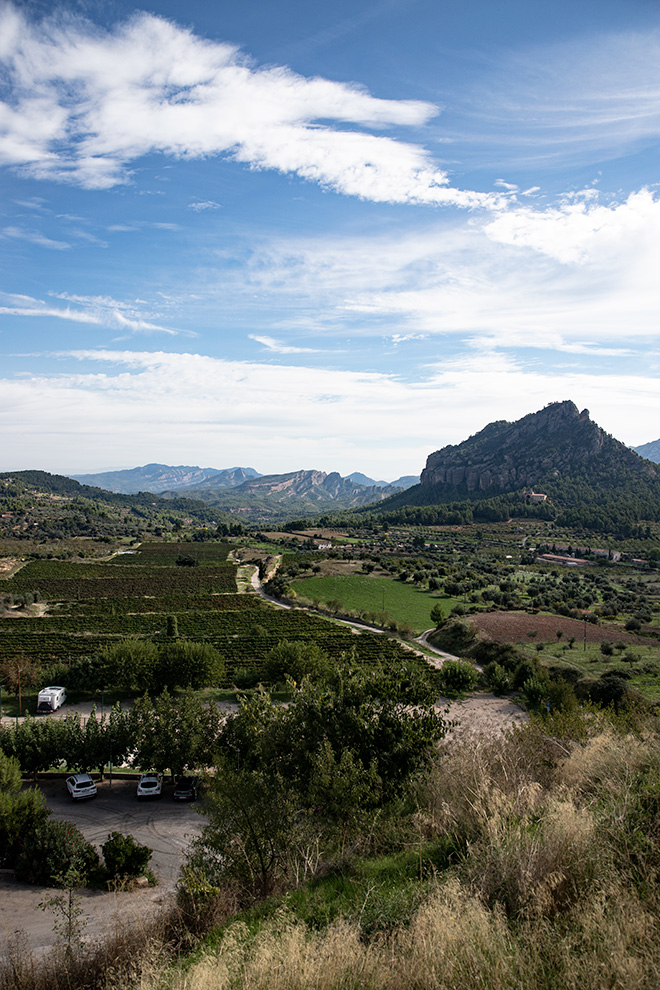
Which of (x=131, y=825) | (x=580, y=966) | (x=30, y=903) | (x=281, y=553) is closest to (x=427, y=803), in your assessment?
(x=580, y=966)

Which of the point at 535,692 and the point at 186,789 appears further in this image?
the point at 535,692

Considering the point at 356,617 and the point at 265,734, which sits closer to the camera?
the point at 265,734

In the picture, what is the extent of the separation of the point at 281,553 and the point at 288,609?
51.0 m

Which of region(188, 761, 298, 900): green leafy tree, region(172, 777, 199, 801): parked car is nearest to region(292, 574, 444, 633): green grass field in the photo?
region(172, 777, 199, 801): parked car

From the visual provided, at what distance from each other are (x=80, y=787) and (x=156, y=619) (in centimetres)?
3790

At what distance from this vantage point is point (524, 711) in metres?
33.5

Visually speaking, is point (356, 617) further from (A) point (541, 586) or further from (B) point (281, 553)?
(B) point (281, 553)

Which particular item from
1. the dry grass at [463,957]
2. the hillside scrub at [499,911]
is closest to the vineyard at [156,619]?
the hillside scrub at [499,911]

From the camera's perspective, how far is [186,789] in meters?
23.1

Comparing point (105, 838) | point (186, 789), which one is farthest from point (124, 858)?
point (186, 789)

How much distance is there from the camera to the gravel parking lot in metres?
13.8

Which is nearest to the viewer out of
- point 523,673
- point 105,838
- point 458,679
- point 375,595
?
point 105,838

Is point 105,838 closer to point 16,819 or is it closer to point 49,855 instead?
point 49,855

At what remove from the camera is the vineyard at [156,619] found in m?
46.3
